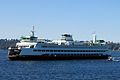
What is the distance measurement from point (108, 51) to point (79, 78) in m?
76.2

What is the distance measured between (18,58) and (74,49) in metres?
20.6

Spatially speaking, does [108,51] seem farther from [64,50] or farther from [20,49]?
[20,49]

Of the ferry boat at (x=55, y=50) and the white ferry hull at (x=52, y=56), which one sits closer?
the white ferry hull at (x=52, y=56)

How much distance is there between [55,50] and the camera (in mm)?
139375

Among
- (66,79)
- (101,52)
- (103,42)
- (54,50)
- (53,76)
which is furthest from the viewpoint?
(103,42)

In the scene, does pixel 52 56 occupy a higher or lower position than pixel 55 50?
lower

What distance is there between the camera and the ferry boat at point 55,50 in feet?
431

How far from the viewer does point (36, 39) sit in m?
145

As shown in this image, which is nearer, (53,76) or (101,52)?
(53,76)

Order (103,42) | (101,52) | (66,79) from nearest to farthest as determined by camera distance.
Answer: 1. (66,79)
2. (101,52)
3. (103,42)

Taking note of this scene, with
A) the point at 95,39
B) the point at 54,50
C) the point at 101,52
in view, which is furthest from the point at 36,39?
the point at 95,39

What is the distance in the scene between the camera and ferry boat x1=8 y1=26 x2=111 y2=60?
13138 centimetres

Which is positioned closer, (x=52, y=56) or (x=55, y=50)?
(x=52, y=56)

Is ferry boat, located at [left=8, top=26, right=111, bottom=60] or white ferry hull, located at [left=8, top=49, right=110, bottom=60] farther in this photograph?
ferry boat, located at [left=8, top=26, right=111, bottom=60]
